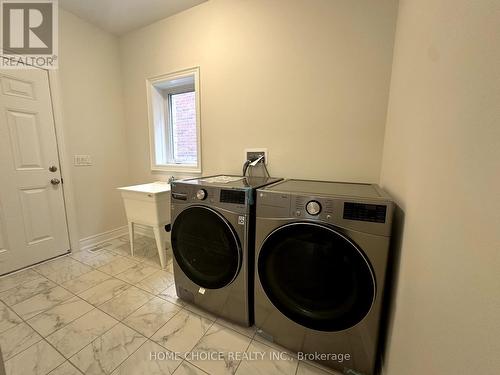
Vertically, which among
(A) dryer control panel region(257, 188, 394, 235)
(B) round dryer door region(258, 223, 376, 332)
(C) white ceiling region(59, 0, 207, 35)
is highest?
(C) white ceiling region(59, 0, 207, 35)

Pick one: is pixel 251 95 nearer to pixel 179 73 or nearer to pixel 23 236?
pixel 179 73

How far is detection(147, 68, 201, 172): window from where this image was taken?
231 cm

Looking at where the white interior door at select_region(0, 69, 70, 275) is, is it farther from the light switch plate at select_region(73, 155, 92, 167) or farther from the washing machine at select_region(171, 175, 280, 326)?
the washing machine at select_region(171, 175, 280, 326)

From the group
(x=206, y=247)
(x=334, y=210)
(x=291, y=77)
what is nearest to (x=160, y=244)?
(x=206, y=247)

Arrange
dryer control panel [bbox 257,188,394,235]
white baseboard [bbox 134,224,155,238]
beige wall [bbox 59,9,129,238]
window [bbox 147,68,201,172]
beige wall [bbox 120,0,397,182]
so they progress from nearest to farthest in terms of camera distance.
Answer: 1. dryer control panel [bbox 257,188,394,235]
2. beige wall [bbox 120,0,397,182]
3. beige wall [bbox 59,9,129,238]
4. window [bbox 147,68,201,172]
5. white baseboard [bbox 134,224,155,238]

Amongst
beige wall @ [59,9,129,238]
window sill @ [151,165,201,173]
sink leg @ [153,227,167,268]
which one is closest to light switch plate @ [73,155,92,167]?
beige wall @ [59,9,129,238]

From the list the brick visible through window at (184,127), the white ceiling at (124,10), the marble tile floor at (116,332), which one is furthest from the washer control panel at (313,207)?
the white ceiling at (124,10)

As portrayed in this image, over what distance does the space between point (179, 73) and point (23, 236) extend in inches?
86.5

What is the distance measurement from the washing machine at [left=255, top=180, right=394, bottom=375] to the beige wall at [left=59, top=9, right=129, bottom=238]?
2326 millimetres

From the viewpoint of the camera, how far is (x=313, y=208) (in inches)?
36.2

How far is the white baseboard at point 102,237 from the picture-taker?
2338 millimetres

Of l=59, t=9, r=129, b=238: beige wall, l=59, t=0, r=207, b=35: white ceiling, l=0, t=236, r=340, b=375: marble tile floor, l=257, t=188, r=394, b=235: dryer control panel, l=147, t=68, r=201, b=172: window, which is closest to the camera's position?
l=257, t=188, r=394, b=235: dryer control panel

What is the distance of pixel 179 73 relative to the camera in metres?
2.08

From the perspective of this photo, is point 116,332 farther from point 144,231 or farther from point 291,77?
point 291,77
